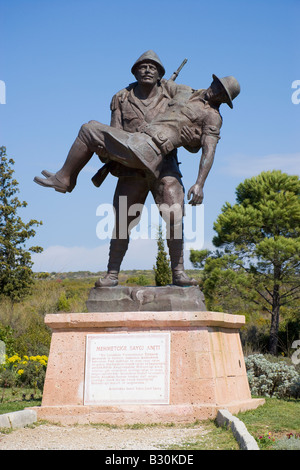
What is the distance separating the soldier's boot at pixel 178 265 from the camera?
6402 millimetres

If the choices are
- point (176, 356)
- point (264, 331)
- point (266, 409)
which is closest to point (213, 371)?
point (176, 356)

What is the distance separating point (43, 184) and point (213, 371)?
275 cm

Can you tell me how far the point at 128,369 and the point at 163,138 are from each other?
2418 millimetres

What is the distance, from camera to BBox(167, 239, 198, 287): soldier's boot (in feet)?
21.0

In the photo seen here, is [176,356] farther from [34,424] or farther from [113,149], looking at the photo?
[113,149]

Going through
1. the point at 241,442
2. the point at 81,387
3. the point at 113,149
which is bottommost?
the point at 241,442

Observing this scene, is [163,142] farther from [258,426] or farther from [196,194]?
[258,426]

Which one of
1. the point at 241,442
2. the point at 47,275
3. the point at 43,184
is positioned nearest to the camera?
the point at 241,442

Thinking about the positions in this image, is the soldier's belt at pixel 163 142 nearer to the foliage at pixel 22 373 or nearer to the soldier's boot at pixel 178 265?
the soldier's boot at pixel 178 265

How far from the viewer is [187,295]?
20.2 ft

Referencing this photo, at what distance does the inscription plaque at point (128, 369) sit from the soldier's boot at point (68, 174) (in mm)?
1777


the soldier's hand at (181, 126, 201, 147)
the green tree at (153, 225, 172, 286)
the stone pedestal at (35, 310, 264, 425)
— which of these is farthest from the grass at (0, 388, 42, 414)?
Result: the green tree at (153, 225, 172, 286)

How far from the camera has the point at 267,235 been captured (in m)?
20.1

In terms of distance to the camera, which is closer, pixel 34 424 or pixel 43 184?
pixel 34 424
